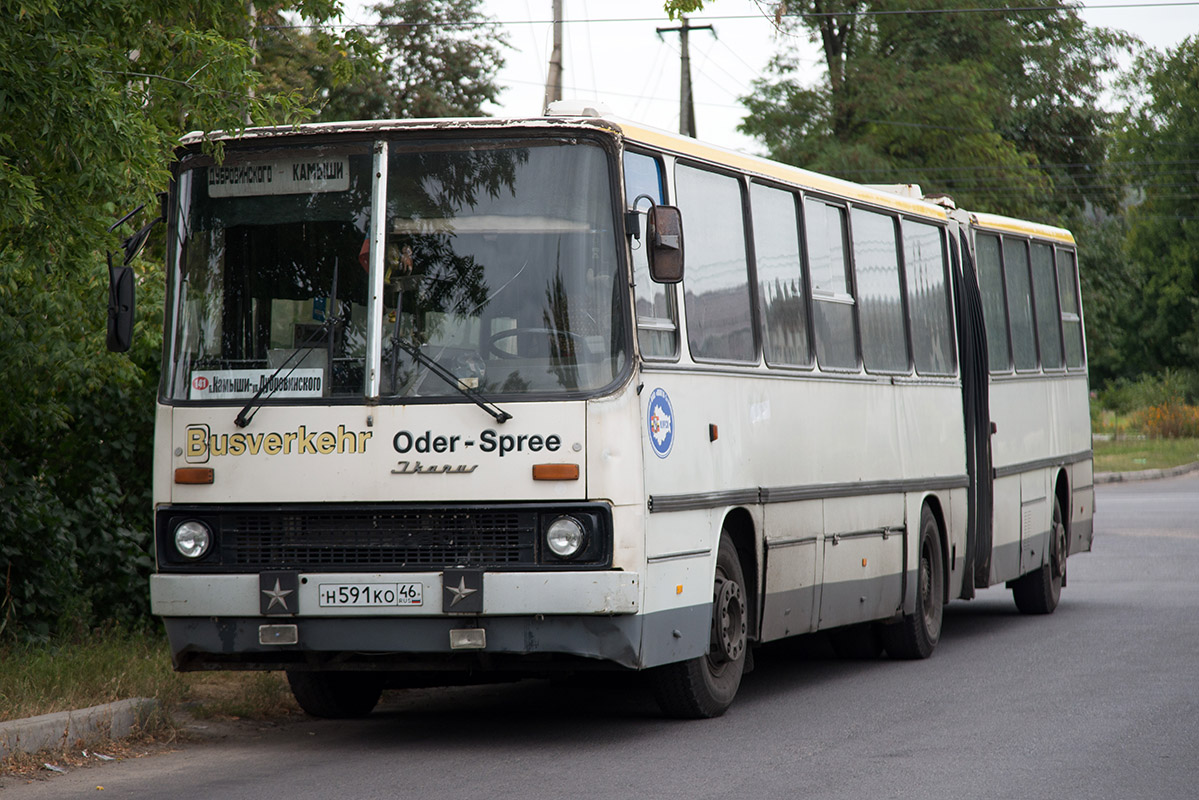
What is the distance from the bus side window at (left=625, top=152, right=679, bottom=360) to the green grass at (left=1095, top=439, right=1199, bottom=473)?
31.4 m

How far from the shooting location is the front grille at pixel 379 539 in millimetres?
8430

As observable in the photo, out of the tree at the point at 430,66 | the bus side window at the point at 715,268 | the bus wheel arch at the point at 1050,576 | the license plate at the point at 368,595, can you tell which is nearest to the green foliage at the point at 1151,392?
the tree at the point at 430,66

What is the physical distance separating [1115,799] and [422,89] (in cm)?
2904

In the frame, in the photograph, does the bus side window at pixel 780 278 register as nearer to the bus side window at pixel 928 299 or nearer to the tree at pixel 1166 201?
the bus side window at pixel 928 299

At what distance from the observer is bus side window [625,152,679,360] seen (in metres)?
8.81

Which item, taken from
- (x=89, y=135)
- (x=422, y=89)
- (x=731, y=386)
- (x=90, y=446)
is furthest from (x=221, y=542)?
(x=422, y=89)

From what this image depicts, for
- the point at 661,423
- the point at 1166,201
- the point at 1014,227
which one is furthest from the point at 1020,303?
the point at 1166,201

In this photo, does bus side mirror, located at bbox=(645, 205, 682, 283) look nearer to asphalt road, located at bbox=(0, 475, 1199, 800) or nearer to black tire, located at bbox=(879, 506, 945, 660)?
asphalt road, located at bbox=(0, 475, 1199, 800)

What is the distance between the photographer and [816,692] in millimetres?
11141

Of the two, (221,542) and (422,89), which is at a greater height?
(422,89)

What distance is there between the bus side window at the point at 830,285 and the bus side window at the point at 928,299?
1.43 m

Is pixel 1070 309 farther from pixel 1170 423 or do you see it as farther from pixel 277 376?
pixel 1170 423

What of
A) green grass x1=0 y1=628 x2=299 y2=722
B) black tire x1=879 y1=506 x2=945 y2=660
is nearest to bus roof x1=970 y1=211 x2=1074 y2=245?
black tire x1=879 y1=506 x2=945 y2=660

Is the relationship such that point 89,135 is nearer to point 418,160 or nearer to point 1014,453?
point 418,160
